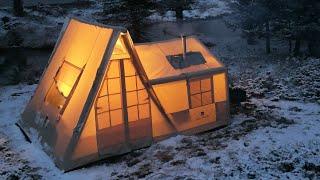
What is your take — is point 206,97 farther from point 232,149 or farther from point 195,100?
Result: point 232,149

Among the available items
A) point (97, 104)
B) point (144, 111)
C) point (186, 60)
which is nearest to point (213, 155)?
point (144, 111)

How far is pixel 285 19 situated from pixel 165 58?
10861 millimetres

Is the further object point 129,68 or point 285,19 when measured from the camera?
point 285,19

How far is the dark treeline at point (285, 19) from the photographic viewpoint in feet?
62.7

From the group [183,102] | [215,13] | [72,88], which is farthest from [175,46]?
[215,13]

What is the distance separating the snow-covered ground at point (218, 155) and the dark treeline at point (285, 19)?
7477 millimetres

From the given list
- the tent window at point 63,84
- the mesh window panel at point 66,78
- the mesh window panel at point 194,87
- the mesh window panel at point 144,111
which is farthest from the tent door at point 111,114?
the mesh window panel at point 194,87

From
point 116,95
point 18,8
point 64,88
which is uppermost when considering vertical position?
point 18,8

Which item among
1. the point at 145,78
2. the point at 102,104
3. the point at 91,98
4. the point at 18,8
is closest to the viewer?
the point at 91,98

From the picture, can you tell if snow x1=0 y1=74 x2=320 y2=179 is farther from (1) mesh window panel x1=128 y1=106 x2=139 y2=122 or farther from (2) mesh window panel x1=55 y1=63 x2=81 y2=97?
(2) mesh window panel x1=55 y1=63 x2=81 y2=97

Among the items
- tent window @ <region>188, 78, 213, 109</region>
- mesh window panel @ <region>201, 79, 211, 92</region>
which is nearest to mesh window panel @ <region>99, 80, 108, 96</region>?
tent window @ <region>188, 78, 213, 109</region>

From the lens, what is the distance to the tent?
1041 centimetres

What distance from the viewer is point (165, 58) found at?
39.7 ft

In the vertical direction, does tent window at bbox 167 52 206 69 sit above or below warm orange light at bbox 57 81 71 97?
above
